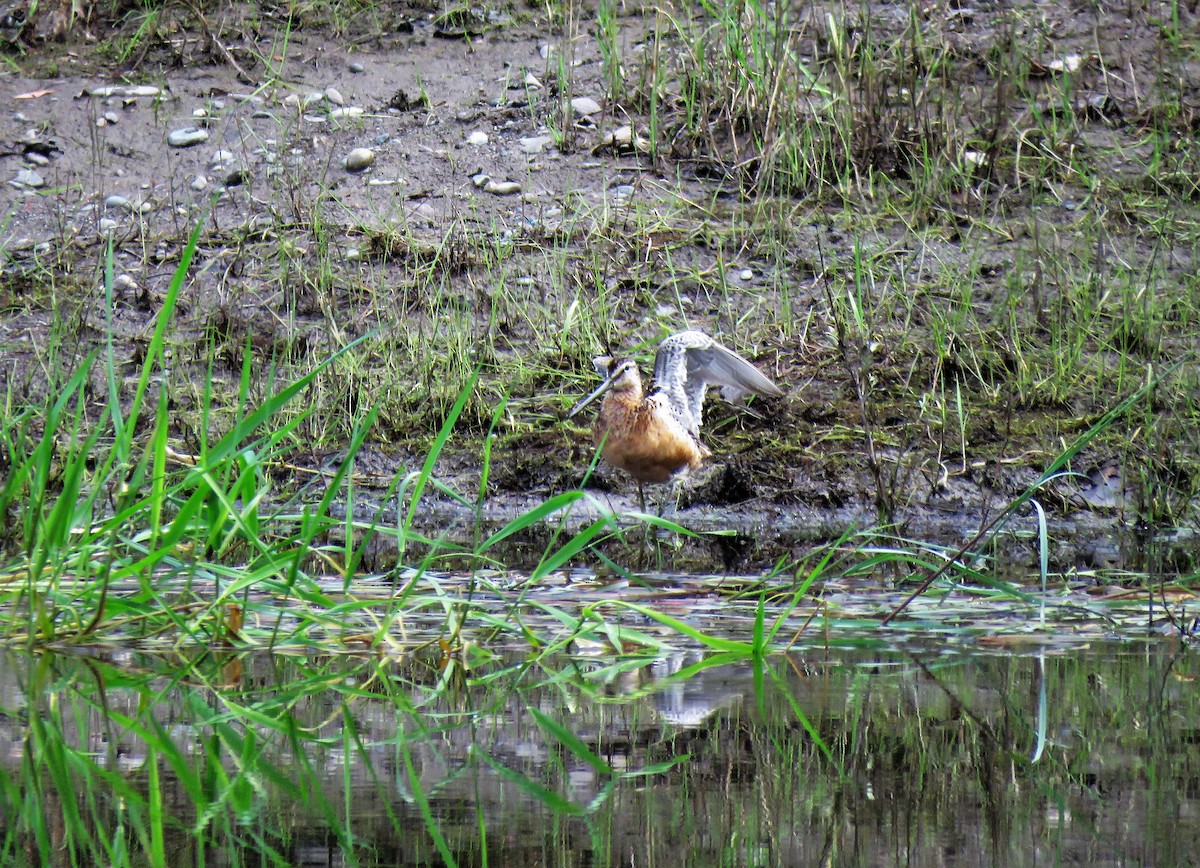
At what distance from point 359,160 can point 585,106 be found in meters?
1.23

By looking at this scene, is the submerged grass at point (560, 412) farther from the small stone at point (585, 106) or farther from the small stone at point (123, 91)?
the small stone at point (123, 91)

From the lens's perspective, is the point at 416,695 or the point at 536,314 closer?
the point at 416,695

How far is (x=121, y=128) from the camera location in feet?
26.9

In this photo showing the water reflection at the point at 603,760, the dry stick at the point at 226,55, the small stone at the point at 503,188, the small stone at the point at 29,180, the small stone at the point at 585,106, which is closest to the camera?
the water reflection at the point at 603,760

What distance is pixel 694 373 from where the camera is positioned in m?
5.96

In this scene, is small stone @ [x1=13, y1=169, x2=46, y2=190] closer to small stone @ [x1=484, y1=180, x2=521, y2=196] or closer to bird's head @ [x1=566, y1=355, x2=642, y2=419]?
small stone @ [x1=484, y1=180, x2=521, y2=196]

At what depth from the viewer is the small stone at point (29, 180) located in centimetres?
780

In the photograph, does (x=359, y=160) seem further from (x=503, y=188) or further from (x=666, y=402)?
(x=666, y=402)

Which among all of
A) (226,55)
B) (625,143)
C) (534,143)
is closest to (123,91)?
(226,55)

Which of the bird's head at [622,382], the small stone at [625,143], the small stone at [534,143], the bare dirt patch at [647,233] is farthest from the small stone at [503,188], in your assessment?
the bird's head at [622,382]

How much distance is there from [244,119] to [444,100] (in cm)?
108

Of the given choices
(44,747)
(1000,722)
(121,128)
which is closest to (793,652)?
(1000,722)

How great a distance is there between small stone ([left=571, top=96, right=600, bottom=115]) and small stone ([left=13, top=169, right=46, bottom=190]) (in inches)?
110

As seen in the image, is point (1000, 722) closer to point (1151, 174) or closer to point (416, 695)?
point (416, 695)
